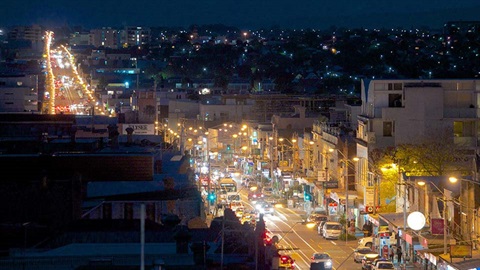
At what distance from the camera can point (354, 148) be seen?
6912 centimetres

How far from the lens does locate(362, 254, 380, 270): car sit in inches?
1778

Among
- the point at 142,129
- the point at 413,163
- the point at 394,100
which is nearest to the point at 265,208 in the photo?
the point at 394,100

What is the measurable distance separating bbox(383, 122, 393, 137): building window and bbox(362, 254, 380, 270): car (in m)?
19.5

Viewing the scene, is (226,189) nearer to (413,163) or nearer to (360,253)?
(413,163)

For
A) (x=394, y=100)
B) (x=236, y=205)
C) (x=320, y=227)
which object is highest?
(x=394, y=100)

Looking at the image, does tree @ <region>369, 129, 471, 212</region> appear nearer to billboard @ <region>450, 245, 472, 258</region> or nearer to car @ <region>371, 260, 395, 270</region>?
car @ <region>371, 260, 395, 270</region>

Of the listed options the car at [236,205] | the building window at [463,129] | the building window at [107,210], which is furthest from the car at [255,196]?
the building window at [107,210]

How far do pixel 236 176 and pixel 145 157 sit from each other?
52.9m

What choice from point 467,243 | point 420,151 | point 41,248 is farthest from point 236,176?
point 41,248

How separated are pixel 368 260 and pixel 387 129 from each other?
68.9 ft

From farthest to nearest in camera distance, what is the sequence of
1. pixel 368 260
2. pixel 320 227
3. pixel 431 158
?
pixel 431 158 < pixel 320 227 < pixel 368 260

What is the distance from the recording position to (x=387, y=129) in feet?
217

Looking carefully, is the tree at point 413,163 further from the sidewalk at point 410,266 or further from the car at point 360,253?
the sidewalk at point 410,266

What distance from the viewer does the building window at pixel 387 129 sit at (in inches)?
2601
